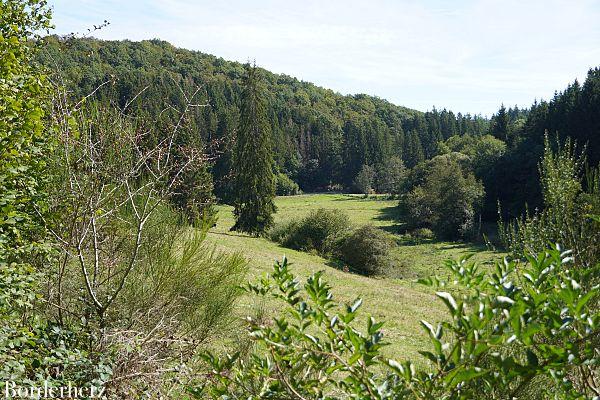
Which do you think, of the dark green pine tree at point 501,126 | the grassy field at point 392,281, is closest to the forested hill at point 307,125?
the dark green pine tree at point 501,126

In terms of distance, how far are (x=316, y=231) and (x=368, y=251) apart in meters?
5.15

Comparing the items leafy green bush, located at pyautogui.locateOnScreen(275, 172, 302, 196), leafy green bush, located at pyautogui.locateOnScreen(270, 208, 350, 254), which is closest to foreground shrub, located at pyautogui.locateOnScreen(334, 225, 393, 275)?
leafy green bush, located at pyautogui.locateOnScreen(270, 208, 350, 254)

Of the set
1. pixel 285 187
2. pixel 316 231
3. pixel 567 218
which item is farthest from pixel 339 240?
pixel 285 187

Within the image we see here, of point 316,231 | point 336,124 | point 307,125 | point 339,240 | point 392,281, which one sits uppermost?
point 336,124

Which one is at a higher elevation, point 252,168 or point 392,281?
point 252,168

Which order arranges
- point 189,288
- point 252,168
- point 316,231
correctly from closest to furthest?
point 189,288 → point 316,231 → point 252,168

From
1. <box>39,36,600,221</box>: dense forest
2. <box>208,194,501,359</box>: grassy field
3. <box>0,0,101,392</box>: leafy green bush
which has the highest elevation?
<box>39,36,600,221</box>: dense forest

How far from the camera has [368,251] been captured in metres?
28.3

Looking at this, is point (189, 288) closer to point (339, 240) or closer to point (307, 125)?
point (339, 240)

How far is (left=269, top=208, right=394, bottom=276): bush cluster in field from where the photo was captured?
92.7 feet

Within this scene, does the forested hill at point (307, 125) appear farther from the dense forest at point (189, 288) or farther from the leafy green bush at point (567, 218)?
the leafy green bush at point (567, 218)

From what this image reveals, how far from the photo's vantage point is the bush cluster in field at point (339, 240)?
92.7 ft

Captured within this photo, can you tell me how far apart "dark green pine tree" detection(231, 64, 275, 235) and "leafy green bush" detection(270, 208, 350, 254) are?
6.96 ft

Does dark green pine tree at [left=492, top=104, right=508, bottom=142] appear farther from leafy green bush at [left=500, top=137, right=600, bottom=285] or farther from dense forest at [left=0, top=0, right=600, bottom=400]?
leafy green bush at [left=500, top=137, right=600, bottom=285]
